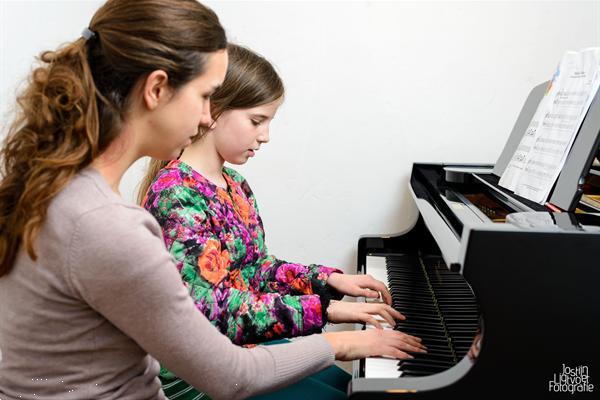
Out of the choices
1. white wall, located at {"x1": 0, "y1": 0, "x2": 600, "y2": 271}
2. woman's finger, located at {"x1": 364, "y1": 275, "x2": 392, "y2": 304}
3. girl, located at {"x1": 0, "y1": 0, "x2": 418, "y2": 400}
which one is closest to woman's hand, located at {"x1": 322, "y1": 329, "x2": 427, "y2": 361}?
girl, located at {"x1": 0, "y1": 0, "x2": 418, "y2": 400}

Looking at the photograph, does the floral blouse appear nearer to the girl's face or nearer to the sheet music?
the girl's face

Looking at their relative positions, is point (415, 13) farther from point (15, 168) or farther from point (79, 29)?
point (15, 168)

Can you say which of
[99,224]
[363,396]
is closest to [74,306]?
[99,224]

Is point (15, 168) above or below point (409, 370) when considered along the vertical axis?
above

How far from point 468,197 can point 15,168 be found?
3.59ft

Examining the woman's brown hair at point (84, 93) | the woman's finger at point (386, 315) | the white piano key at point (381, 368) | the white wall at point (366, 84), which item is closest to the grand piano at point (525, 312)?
the white piano key at point (381, 368)

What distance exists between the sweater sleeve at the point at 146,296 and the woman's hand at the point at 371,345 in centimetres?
23

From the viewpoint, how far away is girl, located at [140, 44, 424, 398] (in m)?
1.28

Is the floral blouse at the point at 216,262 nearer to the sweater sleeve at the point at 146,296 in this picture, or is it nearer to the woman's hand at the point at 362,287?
the woman's hand at the point at 362,287

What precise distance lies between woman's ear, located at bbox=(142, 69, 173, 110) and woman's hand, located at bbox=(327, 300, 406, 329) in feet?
1.89

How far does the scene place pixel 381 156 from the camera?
7.55 feet

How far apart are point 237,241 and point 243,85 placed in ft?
1.14

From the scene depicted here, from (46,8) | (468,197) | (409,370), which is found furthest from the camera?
(46,8)

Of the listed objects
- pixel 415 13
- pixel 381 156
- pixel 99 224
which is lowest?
pixel 381 156
